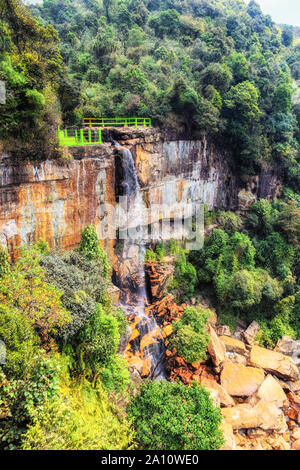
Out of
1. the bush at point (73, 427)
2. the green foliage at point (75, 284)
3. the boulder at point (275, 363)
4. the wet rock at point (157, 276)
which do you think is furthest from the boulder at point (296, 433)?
the green foliage at point (75, 284)

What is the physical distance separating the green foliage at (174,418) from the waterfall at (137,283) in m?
3.83

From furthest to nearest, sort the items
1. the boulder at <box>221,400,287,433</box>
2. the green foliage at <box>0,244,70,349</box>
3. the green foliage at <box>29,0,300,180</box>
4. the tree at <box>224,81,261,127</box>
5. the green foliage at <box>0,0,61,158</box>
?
the tree at <box>224,81,261,127</box>
the green foliage at <box>29,0,300,180</box>
the boulder at <box>221,400,287,433</box>
the green foliage at <box>0,0,61,158</box>
the green foliage at <box>0,244,70,349</box>

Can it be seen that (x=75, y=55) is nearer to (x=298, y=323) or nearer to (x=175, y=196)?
(x=175, y=196)

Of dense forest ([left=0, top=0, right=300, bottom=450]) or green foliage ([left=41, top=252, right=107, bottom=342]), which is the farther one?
green foliage ([left=41, top=252, right=107, bottom=342])

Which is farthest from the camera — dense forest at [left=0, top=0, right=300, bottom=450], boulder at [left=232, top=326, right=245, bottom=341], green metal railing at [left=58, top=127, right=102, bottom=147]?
boulder at [left=232, top=326, right=245, bottom=341]

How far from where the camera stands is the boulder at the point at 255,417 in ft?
40.2

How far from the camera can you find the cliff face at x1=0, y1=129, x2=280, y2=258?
11094 millimetres

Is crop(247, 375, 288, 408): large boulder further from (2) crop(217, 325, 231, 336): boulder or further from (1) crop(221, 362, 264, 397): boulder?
(2) crop(217, 325, 231, 336): boulder

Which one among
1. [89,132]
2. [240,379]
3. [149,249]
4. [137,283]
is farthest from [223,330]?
[89,132]

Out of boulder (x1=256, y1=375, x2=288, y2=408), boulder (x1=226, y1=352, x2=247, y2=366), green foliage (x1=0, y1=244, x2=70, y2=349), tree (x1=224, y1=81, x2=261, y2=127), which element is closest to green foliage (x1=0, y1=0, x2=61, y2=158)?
green foliage (x1=0, y1=244, x2=70, y2=349)

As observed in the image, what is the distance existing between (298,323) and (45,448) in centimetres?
1730

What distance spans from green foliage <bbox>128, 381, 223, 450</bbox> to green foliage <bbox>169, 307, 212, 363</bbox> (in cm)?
295

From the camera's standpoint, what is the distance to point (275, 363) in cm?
1559
